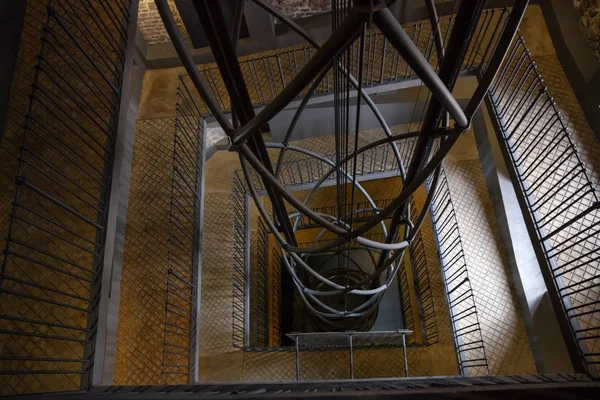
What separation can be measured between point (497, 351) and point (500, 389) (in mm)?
2622

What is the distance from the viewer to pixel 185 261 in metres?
2.93

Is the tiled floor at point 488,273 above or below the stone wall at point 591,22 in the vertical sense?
below

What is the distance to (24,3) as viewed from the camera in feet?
6.46

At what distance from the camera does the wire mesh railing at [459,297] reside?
2.88 m

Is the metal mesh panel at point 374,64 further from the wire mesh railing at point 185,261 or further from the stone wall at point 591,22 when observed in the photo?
the stone wall at point 591,22

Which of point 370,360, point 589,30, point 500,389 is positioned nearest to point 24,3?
point 500,389

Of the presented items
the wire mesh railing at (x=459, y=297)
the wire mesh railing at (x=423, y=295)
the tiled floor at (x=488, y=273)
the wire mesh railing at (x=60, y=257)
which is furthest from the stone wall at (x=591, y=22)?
the wire mesh railing at (x=60, y=257)

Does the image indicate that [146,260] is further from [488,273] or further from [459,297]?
[488,273]

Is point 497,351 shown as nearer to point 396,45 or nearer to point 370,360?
point 370,360

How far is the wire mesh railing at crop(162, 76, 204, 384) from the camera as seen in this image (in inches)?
101

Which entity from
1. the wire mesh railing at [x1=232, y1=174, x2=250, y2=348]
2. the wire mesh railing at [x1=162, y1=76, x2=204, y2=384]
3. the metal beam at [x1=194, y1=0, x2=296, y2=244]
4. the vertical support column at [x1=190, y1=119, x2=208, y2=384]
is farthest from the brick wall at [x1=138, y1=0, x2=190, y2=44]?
the metal beam at [x1=194, y1=0, x2=296, y2=244]

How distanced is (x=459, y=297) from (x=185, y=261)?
86.8 inches

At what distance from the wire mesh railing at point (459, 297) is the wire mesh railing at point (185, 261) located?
77.6 inches

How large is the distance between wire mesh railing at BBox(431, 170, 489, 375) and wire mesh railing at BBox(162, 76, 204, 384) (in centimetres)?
197
